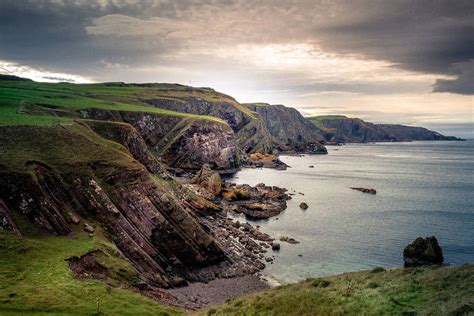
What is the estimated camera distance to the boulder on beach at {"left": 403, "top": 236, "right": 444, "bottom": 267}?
56.2m

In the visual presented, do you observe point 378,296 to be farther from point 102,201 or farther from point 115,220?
point 102,201

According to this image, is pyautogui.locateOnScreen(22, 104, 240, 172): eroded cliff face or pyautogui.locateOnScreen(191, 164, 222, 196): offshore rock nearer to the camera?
pyautogui.locateOnScreen(191, 164, 222, 196): offshore rock

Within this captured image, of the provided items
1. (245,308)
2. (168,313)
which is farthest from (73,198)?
(245,308)

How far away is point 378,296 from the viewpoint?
2864cm

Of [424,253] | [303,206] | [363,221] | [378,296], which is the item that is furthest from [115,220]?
[303,206]

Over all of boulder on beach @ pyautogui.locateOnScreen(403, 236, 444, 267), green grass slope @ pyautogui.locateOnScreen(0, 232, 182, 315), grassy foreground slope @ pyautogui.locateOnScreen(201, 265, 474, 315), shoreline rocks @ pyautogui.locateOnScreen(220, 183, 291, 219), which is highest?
grassy foreground slope @ pyautogui.locateOnScreen(201, 265, 474, 315)

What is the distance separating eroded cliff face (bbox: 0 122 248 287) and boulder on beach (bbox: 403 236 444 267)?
30.5m

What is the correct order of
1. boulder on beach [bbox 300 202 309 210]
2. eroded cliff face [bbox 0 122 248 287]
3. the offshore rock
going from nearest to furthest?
eroded cliff face [bbox 0 122 248 287] < boulder on beach [bbox 300 202 309 210] < the offshore rock

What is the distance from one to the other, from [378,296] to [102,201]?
131ft

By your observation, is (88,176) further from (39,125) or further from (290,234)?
(290,234)

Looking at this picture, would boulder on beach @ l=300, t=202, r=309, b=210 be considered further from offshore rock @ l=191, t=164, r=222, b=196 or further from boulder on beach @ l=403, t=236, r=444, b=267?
boulder on beach @ l=403, t=236, r=444, b=267

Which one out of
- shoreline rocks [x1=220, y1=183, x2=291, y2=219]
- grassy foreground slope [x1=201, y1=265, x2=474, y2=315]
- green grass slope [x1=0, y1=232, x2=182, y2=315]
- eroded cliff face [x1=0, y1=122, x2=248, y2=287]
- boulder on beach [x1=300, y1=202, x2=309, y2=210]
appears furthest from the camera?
boulder on beach [x1=300, y1=202, x2=309, y2=210]

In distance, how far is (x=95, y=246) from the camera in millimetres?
42000

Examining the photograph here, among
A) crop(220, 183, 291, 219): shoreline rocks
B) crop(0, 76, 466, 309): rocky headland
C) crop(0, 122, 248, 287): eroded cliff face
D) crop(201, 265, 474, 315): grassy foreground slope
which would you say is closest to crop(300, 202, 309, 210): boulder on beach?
crop(220, 183, 291, 219): shoreline rocks
